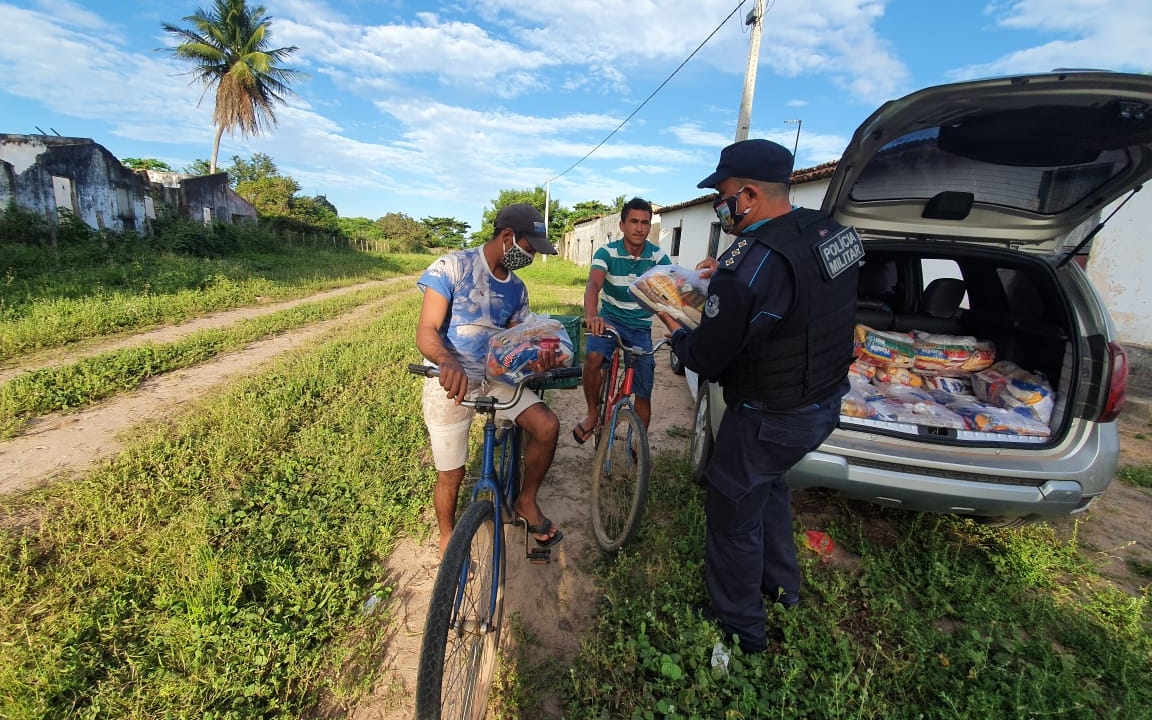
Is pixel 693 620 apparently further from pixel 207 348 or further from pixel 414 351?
pixel 207 348

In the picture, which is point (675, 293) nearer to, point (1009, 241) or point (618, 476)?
point (618, 476)

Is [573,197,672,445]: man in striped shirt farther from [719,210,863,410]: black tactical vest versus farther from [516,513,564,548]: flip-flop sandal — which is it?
[719,210,863,410]: black tactical vest

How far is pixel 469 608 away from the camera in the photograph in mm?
1780

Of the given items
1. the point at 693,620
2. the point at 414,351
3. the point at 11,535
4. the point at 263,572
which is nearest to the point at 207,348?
the point at 414,351

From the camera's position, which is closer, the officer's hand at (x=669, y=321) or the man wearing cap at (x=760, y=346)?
the man wearing cap at (x=760, y=346)

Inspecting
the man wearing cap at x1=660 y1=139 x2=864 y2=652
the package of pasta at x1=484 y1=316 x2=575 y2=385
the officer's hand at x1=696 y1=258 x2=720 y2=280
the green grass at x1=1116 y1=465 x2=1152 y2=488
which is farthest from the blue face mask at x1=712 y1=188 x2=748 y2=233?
the green grass at x1=1116 y1=465 x2=1152 y2=488

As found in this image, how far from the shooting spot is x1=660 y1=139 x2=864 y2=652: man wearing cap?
5.67 ft

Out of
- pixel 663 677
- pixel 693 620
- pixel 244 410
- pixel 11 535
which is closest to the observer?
pixel 663 677

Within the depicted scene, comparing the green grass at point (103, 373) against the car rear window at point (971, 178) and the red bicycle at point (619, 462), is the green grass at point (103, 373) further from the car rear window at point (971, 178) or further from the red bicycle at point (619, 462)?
the car rear window at point (971, 178)

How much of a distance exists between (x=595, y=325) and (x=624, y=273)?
2.19ft

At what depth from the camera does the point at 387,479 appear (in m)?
3.32

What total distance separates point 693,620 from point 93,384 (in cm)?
562

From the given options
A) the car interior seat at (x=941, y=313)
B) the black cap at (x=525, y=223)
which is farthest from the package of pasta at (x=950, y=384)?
the black cap at (x=525, y=223)

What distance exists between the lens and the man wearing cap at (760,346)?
68.0 inches
